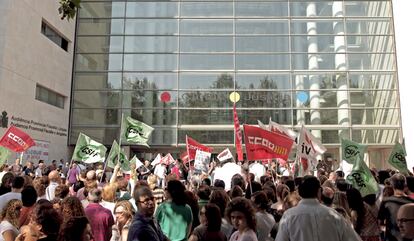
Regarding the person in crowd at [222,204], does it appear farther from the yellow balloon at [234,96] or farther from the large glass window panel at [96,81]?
the large glass window panel at [96,81]

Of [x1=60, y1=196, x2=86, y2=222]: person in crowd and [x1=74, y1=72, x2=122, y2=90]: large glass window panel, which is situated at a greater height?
[x1=74, y1=72, x2=122, y2=90]: large glass window panel

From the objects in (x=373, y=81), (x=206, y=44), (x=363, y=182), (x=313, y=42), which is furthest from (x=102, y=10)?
(x=363, y=182)

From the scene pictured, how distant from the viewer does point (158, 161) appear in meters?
19.2

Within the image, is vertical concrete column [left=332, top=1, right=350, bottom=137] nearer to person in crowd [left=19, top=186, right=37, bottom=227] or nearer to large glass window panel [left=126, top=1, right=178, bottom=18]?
large glass window panel [left=126, top=1, right=178, bottom=18]

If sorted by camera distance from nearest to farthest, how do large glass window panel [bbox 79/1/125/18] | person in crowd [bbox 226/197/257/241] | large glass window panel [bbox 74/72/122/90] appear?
person in crowd [bbox 226/197/257/241] → large glass window panel [bbox 74/72/122/90] → large glass window panel [bbox 79/1/125/18]

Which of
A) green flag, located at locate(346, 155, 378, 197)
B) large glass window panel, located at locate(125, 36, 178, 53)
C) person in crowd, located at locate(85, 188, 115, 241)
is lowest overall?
person in crowd, located at locate(85, 188, 115, 241)

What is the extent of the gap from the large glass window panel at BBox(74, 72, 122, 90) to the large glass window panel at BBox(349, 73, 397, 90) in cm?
1699

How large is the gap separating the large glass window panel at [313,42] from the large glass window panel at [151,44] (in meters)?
8.80

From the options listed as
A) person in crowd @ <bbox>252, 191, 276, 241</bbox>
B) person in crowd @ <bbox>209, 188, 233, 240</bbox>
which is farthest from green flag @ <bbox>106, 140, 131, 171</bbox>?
person in crowd @ <bbox>252, 191, 276, 241</bbox>

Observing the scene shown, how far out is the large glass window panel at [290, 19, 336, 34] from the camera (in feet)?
99.0

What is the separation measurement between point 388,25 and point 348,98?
251 inches

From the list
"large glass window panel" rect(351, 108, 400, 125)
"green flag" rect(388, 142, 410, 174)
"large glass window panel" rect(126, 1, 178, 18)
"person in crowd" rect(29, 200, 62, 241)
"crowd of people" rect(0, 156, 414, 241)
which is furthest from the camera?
"large glass window panel" rect(126, 1, 178, 18)

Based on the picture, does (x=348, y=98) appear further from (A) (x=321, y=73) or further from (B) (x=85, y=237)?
(B) (x=85, y=237)

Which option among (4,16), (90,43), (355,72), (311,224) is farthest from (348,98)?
(311,224)
